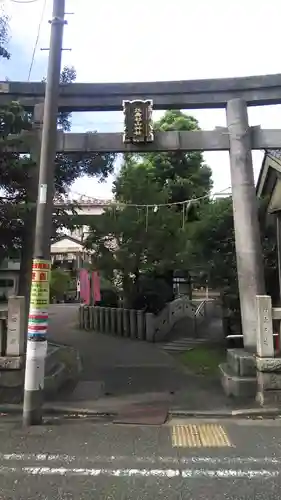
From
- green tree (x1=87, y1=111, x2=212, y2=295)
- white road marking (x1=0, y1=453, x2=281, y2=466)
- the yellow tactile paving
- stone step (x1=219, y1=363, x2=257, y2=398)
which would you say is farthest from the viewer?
green tree (x1=87, y1=111, x2=212, y2=295)

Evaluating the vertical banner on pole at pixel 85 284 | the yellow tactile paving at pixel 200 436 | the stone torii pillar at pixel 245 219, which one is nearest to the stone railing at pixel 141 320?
the vertical banner on pole at pixel 85 284

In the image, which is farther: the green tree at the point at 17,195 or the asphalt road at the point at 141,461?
the green tree at the point at 17,195

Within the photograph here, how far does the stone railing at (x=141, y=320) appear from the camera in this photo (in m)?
16.8

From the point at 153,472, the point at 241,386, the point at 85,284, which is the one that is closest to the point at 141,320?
the point at 85,284

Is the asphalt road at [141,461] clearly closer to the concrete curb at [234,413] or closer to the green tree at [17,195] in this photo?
the concrete curb at [234,413]

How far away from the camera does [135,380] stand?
33.1 ft

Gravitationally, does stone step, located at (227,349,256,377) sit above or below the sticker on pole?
below

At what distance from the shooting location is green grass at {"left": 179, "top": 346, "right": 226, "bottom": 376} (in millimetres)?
11453

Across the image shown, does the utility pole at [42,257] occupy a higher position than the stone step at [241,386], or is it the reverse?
the utility pole at [42,257]

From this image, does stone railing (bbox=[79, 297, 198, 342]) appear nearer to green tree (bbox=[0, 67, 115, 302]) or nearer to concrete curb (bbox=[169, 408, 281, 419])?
green tree (bbox=[0, 67, 115, 302])

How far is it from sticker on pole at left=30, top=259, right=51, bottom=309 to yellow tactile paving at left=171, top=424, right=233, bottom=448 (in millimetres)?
2616

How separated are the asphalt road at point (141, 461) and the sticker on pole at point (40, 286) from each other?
1.74 metres

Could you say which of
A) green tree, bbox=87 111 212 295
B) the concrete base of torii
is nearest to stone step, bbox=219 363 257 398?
the concrete base of torii

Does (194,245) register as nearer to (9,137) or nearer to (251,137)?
(251,137)
